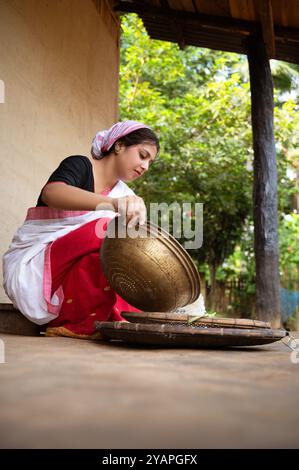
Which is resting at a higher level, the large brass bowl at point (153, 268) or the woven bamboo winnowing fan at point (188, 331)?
the large brass bowl at point (153, 268)

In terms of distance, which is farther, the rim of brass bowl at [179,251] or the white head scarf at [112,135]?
the white head scarf at [112,135]

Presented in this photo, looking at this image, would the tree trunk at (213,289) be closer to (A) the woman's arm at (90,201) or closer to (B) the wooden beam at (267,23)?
(B) the wooden beam at (267,23)

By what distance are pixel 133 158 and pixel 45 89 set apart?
2.26 meters

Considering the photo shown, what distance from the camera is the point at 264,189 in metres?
5.36

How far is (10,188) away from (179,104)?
7350mm

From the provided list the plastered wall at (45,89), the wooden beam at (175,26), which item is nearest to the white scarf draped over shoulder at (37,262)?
the plastered wall at (45,89)

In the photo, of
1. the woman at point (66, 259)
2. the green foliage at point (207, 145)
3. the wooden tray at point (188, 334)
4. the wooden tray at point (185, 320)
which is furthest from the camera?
the green foliage at point (207, 145)

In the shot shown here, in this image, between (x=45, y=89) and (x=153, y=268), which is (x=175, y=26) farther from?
(x=153, y=268)

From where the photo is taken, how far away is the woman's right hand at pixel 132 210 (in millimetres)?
2186

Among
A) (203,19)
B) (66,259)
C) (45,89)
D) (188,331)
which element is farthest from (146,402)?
(203,19)

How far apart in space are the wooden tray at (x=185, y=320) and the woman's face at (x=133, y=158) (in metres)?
1.04

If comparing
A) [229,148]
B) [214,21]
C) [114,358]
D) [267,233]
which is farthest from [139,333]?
[229,148]

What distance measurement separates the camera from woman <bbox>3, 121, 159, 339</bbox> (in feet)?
8.23
